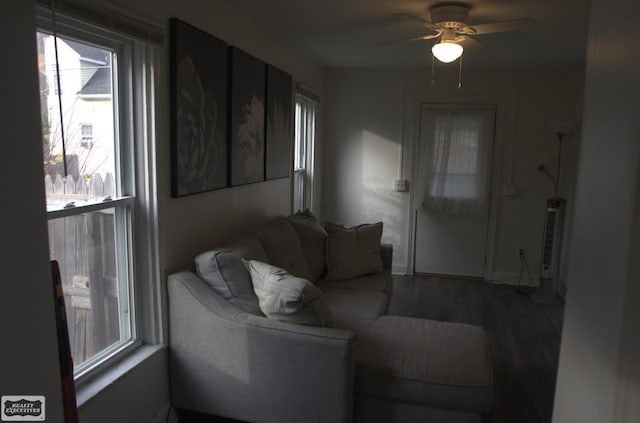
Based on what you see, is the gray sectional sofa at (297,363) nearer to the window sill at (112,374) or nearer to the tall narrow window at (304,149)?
the window sill at (112,374)

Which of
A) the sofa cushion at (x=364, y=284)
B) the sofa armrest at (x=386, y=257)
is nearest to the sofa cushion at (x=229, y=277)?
the sofa cushion at (x=364, y=284)

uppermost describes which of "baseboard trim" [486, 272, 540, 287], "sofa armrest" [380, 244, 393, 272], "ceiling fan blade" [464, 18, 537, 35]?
"ceiling fan blade" [464, 18, 537, 35]

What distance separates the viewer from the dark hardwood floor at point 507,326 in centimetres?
286

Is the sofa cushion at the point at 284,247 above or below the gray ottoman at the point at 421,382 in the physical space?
above

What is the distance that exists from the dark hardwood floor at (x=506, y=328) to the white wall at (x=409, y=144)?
0.56 metres

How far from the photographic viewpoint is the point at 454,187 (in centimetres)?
539

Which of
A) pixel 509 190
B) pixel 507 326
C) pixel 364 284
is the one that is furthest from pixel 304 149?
pixel 507 326

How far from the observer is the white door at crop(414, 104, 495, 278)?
5.30 metres

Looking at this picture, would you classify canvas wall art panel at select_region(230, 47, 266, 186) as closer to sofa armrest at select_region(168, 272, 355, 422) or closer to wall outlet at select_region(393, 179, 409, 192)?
sofa armrest at select_region(168, 272, 355, 422)

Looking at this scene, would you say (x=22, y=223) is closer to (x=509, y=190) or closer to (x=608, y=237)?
(x=608, y=237)

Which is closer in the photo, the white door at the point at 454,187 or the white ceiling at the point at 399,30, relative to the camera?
the white ceiling at the point at 399,30

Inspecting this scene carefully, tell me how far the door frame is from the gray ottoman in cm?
311

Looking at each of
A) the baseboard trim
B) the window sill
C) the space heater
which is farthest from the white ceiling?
the baseboard trim

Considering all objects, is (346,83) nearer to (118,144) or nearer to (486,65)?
(486,65)
